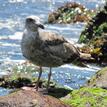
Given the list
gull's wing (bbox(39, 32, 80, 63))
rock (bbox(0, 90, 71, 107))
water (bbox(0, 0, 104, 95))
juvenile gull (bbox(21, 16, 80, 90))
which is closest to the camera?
rock (bbox(0, 90, 71, 107))

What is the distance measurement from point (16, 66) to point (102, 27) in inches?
152

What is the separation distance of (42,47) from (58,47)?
482 mm

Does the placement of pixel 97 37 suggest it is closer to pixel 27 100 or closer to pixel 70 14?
pixel 70 14

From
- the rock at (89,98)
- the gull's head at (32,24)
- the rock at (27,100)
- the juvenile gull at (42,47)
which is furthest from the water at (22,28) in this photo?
the rock at (27,100)

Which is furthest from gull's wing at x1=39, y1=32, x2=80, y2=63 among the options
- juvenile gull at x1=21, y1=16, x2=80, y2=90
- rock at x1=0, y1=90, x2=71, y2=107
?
rock at x1=0, y1=90, x2=71, y2=107

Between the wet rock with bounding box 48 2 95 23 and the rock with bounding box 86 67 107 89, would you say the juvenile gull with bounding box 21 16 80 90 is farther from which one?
the wet rock with bounding box 48 2 95 23

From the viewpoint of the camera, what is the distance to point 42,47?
9547 mm

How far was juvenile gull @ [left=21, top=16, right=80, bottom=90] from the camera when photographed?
9375 millimetres

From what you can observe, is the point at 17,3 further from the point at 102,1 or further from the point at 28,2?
the point at 102,1

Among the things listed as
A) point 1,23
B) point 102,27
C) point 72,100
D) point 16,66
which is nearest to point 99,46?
point 102,27

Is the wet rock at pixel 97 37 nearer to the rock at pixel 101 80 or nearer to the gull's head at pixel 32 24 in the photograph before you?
the gull's head at pixel 32 24

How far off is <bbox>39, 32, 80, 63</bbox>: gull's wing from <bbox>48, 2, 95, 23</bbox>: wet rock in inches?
399

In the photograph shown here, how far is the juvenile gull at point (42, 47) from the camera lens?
30.8 feet

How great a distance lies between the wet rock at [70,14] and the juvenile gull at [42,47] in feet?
33.7
